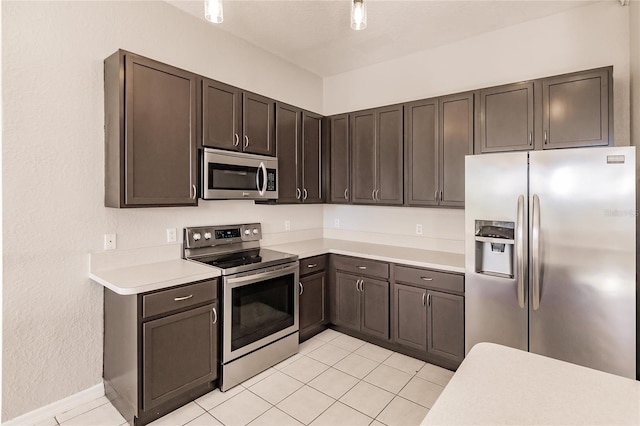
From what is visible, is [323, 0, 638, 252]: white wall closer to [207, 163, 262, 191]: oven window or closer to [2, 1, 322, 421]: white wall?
[207, 163, 262, 191]: oven window

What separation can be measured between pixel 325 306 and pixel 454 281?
134 centimetres

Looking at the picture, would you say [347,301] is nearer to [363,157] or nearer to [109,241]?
[363,157]

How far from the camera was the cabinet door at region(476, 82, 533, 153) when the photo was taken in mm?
2623

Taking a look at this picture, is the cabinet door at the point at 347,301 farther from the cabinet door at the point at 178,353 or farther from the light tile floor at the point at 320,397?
the cabinet door at the point at 178,353

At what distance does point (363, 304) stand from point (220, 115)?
2159 millimetres

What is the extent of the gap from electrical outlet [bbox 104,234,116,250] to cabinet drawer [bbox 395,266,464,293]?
229 centimetres

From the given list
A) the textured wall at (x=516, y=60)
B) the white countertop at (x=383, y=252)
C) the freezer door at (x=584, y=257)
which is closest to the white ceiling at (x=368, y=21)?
the textured wall at (x=516, y=60)

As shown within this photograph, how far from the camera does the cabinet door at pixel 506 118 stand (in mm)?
2623

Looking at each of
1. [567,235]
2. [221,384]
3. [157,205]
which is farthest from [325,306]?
[567,235]

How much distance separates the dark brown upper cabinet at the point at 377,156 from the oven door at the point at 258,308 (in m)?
1.16

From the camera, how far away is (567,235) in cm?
210

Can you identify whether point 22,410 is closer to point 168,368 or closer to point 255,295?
point 168,368

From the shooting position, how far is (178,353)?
7.25 ft

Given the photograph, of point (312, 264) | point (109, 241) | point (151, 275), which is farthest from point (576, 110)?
point (109, 241)
